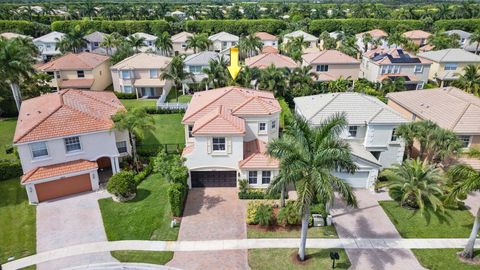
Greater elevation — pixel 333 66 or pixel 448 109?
pixel 448 109

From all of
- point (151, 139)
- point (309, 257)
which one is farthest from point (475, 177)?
point (151, 139)

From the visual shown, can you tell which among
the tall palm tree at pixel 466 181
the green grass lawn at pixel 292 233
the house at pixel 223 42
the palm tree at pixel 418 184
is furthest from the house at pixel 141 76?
the tall palm tree at pixel 466 181

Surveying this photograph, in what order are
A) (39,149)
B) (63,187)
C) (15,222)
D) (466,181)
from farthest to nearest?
1. (63,187)
2. (39,149)
3. (15,222)
4. (466,181)

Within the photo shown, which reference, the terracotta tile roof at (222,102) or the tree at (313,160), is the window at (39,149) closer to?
the terracotta tile roof at (222,102)

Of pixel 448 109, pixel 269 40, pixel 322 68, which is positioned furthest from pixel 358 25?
pixel 448 109

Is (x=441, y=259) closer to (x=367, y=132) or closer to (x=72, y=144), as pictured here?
(x=367, y=132)

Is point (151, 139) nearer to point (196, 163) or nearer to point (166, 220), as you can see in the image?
point (196, 163)

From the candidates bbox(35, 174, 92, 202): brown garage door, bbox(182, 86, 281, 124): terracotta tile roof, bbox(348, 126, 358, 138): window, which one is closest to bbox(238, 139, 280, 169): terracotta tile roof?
bbox(182, 86, 281, 124): terracotta tile roof

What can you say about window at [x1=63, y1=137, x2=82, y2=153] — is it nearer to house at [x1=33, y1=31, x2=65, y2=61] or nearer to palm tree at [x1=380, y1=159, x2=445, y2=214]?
palm tree at [x1=380, y1=159, x2=445, y2=214]
